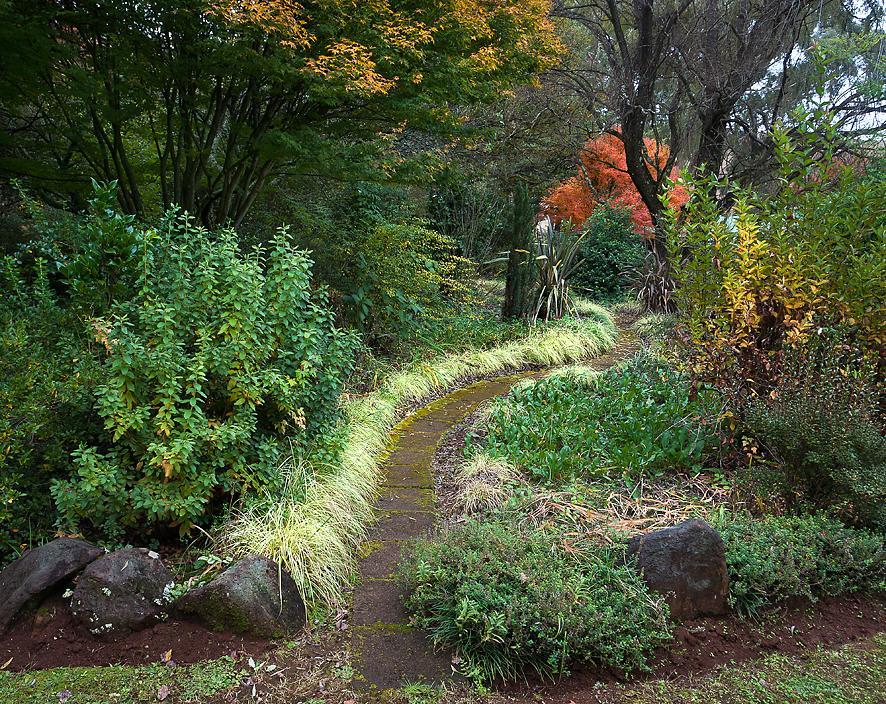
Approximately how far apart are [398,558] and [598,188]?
14796 millimetres

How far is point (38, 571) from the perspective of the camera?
2.65 metres

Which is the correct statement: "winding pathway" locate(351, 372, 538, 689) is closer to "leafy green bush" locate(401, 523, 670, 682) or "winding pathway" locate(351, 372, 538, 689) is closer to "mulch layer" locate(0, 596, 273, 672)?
"leafy green bush" locate(401, 523, 670, 682)

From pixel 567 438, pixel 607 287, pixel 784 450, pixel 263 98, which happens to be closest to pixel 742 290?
pixel 784 450

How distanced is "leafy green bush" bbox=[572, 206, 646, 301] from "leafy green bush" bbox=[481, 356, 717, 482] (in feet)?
26.3

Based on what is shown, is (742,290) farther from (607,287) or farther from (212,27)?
Answer: (607,287)

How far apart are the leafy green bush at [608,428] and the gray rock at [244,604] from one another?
1.89 metres

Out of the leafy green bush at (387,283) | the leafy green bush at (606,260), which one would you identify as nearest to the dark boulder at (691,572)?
the leafy green bush at (387,283)

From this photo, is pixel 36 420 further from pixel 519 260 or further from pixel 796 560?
pixel 519 260

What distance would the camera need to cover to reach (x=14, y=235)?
311 inches

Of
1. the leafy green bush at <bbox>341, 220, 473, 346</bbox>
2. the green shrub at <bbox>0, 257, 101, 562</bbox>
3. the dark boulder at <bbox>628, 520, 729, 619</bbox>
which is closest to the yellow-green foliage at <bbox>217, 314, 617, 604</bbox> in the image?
the green shrub at <bbox>0, 257, 101, 562</bbox>

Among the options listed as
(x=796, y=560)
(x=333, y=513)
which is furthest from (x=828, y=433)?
(x=333, y=513)

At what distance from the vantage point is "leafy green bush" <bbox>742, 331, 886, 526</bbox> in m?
3.22

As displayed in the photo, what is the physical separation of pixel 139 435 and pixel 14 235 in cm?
659

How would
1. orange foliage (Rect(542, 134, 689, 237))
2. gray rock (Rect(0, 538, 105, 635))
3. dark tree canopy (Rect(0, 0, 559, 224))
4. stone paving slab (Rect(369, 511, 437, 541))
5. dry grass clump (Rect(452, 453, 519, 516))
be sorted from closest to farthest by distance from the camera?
gray rock (Rect(0, 538, 105, 635))
stone paving slab (Rect(369, 511, 437, 541))
dry grass clump (Rect(452, 453, 519, 516))
dark tree canopy (Rect(0, 0, 559, 224))
orange foliage (Rect(542, 134, 689, 237))
